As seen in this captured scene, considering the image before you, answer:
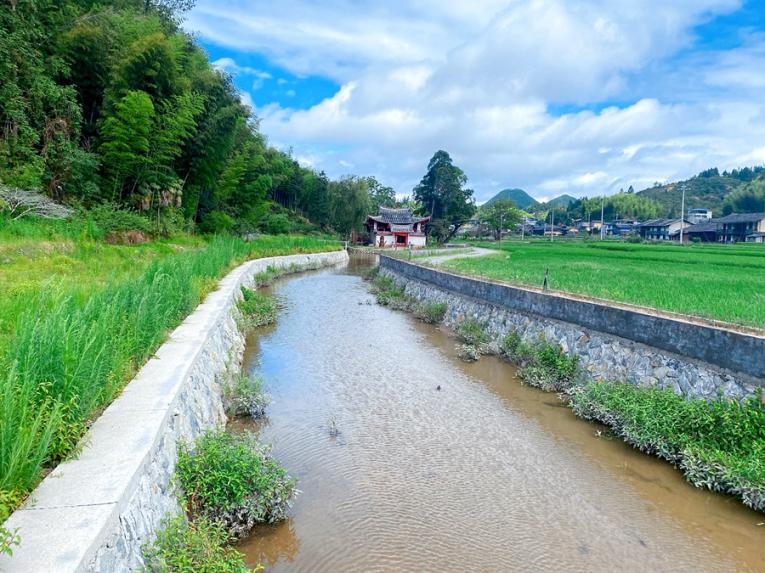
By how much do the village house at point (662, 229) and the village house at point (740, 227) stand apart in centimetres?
542

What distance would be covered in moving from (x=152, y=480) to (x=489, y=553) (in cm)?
287

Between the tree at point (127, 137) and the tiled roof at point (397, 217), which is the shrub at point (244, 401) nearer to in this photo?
the tree at point (127, 137)

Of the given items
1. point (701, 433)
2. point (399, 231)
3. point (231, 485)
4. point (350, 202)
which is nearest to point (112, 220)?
point (231, 485)

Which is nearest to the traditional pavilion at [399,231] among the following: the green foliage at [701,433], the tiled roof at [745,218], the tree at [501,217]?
the tree at [501,217]

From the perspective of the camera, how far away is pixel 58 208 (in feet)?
43.1

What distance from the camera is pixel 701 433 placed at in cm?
557

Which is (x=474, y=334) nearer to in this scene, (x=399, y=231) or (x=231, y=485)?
(x=231, y=485)

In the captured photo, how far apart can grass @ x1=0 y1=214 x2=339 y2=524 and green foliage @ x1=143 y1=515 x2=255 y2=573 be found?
80cm

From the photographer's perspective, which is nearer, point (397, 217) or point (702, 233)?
point (397, 217)

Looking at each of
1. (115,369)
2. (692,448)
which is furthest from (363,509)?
(692,448)

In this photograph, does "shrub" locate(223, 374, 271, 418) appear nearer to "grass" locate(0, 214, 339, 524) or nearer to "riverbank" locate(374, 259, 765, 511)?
"grass" locate(0, 214, 339, 524)

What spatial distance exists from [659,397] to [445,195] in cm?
4546

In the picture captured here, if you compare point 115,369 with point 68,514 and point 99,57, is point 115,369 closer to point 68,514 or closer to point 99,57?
point 68,514

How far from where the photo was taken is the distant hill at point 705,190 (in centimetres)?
9675
